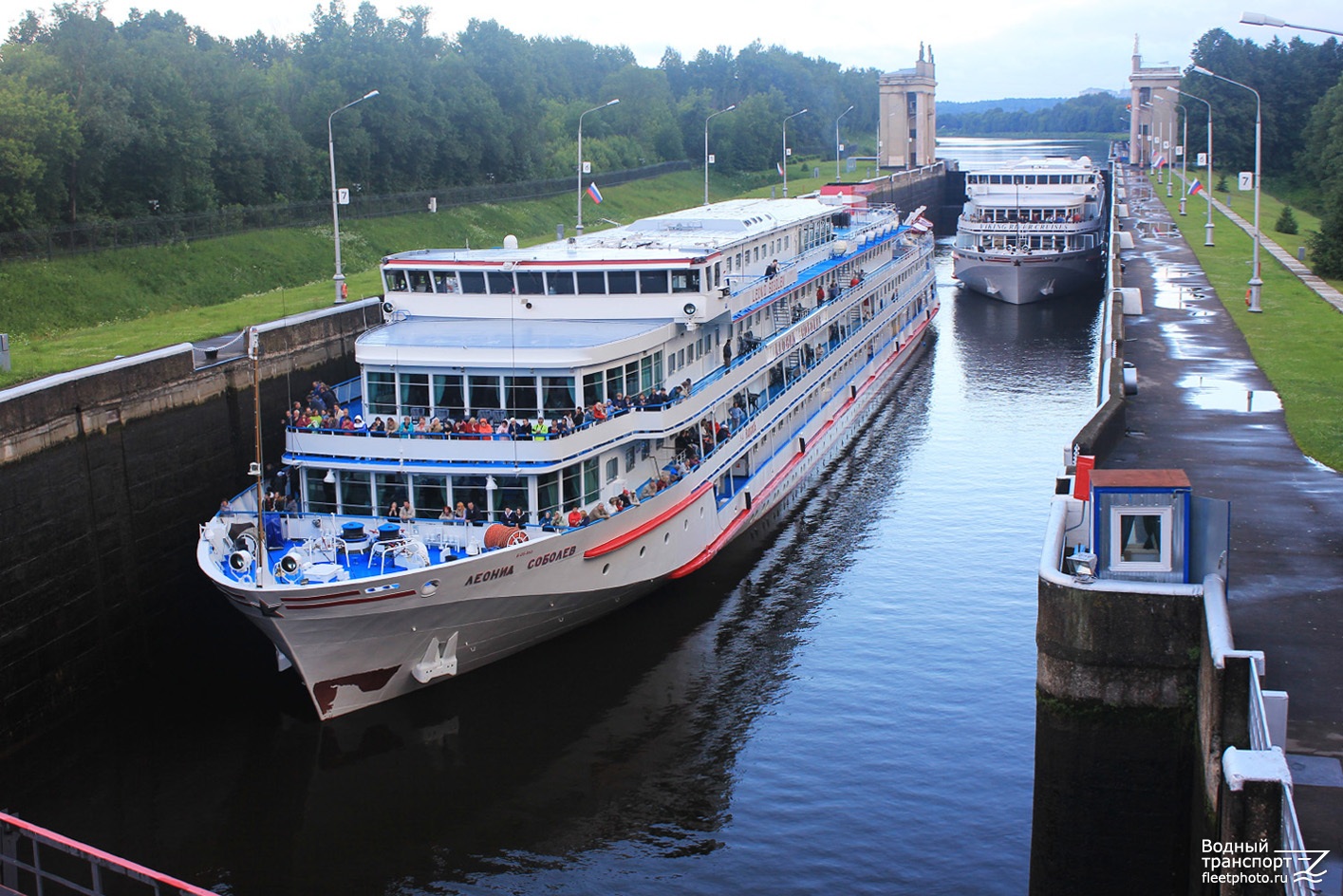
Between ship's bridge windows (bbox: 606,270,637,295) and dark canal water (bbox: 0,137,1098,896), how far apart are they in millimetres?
7112

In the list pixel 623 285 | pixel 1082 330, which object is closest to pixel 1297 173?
pixel 1082 330

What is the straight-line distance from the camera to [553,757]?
80.3 ft

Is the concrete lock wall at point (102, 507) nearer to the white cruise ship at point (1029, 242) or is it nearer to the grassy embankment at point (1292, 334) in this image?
the grassy embankment at point (1292, 334)

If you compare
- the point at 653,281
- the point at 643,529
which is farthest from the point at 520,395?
the point at 653,281

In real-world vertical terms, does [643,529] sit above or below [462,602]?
above

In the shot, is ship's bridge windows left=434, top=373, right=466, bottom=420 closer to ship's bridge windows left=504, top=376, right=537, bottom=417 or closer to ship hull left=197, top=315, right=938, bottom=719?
ship's bridge windows left=504, top=376, right=537, bottom=417

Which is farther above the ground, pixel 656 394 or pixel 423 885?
pixel 656 394

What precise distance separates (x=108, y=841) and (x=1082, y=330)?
192 ft

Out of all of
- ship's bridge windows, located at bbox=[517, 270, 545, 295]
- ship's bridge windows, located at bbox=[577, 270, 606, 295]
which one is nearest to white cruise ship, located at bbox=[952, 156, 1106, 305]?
ship's bridge windows, located at bbox=[577, 270, 606, 295]

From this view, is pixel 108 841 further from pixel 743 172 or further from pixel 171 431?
pixel 743 172

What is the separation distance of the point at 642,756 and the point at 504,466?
20.6 feet

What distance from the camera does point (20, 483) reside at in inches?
1006

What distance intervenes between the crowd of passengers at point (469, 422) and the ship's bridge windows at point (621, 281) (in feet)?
11.9

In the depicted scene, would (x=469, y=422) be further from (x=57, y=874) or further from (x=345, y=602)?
(x=57, y=874)
